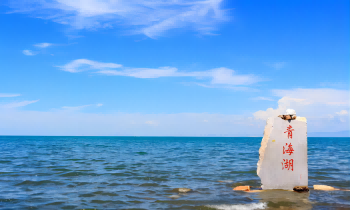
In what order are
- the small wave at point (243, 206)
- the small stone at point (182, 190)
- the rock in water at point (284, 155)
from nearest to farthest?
the small wave at point (243, 206) → the rock in water at point (284, 155) → the small stone at point (182, 190)

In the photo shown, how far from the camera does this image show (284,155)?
32.5ft

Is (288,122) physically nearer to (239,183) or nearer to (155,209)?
(239,183)

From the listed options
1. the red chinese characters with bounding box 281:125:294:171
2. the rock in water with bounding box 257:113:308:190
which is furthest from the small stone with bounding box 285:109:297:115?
the red chinese characters with bounding box 281:125:294:171

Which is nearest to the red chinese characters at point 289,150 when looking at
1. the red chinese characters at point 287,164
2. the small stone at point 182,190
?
the red chinese characters at point 287,164

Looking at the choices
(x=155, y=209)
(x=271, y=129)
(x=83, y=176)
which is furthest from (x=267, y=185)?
(x=83, y=176)

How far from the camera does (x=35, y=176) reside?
14.1 m

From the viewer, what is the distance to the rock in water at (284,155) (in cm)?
983

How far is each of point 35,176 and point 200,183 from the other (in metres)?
9.10

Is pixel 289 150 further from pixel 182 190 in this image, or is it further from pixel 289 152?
pixel 182 190

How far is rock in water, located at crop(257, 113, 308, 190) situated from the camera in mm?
9828

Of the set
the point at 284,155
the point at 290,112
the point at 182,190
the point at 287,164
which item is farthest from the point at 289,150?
the point at 182,190

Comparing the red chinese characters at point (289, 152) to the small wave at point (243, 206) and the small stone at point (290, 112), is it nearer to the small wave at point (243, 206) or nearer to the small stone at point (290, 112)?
the small stone at point (290, 112)

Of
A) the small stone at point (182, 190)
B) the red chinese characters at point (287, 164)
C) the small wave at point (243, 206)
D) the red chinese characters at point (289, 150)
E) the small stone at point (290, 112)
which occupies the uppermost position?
the small stone at point (290, 112)

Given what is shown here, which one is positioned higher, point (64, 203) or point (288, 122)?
point (288, 122)
